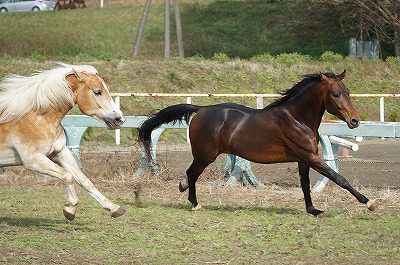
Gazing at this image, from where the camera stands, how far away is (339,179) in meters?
9.89

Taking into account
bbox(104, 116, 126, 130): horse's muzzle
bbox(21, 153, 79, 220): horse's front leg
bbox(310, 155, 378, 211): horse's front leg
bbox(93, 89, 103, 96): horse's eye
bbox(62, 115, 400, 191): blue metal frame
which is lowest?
bbox(62, 115, 400, 191): blue metal frame

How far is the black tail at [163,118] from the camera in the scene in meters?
11.4

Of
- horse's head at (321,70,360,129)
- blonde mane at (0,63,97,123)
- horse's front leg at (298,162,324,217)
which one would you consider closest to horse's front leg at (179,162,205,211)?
horse's front leg at (298,162,324,217)

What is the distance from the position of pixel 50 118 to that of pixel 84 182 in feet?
2.50

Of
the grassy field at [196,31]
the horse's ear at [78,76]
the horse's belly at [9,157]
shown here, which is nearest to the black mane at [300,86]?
the horse's ear at [78,76]

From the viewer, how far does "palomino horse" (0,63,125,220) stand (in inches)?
353

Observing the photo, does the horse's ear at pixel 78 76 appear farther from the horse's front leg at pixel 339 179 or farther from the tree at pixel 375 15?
the tree at pixel 375 15

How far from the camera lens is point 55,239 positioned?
855 centimetres

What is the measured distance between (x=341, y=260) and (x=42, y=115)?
3.51 metres

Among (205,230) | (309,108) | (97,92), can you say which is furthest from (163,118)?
(205,230)

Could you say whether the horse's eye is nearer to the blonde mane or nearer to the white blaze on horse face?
the white blaze on horse face

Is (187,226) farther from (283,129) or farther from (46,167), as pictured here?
(283,129)

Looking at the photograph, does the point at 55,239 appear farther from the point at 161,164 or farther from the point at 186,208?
the point at 161,164

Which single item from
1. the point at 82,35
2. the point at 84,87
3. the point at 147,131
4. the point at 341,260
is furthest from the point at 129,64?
the point at 341,260
